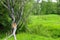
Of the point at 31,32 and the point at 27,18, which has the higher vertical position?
the point at 27,18

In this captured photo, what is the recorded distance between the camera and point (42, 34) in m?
11.6

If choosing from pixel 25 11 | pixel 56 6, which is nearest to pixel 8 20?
pixel 25 11

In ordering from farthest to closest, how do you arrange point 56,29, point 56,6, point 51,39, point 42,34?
point 56,6
point 56,29
point 42,34
point 51,39

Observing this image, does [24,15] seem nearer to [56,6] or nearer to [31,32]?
[31,32]

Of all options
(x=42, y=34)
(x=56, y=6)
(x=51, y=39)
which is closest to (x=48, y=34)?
(x=42, y=34)

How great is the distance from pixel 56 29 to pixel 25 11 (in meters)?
2.47

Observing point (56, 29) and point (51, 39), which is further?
point (56, 29)

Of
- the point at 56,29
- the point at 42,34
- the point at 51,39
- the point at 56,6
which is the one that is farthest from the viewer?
the point at 56,6

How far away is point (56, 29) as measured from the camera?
1300 cm

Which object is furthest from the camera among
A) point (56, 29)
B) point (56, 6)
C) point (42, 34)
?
point (56, 6)

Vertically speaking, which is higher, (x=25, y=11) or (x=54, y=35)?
(x=25, y=11)

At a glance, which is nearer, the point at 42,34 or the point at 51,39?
the point at 51,39

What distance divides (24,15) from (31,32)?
3.45 ft

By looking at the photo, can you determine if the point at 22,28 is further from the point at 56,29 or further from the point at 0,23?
the point at 56,29
